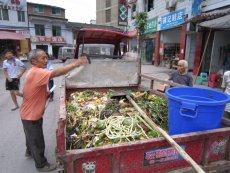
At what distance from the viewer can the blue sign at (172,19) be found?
12765 millimetres

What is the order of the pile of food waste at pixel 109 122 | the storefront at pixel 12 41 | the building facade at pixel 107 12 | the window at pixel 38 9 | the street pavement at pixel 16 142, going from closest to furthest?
the pile of food waste at pixel 109 122 → the street pavement at pixel 16 142 → the storefront at pixel 12 41 → the window at pixel 38 9 → the building facade at pixel 107 12

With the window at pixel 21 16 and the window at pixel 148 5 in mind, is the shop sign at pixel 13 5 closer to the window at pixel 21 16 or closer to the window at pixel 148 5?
the window at pixel 21 16

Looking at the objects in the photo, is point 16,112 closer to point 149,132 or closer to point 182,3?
point 149,132

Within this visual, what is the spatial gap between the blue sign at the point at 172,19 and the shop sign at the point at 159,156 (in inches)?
489

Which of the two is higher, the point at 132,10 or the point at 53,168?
the point at 132,10

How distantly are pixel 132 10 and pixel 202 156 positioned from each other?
2308 centimetres

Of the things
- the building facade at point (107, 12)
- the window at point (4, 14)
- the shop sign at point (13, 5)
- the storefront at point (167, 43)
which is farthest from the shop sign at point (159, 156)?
the building facade at point (107, 12)

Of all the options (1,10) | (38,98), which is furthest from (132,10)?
(38,98)

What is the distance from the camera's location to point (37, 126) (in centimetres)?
283

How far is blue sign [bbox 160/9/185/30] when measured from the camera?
12.8 meters

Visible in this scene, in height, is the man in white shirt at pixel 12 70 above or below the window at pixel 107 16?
below

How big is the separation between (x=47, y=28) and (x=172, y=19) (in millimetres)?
25003

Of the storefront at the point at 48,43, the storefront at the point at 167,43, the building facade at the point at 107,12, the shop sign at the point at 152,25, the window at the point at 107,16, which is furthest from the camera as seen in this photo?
the window at the point at 107,16

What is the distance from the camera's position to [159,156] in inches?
72.4
